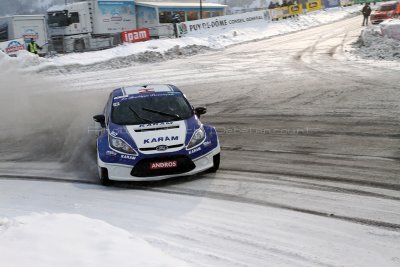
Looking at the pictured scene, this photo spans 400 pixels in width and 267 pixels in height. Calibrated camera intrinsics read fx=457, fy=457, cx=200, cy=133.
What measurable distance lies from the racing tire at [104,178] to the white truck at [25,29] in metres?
29.8

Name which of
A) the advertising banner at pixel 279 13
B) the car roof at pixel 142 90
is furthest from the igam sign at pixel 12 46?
the car roof at pixel 142 90

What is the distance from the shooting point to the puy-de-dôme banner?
3559cm

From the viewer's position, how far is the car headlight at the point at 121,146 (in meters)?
7.18

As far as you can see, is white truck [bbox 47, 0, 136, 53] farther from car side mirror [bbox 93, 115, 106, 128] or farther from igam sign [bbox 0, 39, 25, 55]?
car side mirror [bbox 93, 115, 106, 128]

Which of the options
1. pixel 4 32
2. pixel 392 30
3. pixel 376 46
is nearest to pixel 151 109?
pixel 392 30

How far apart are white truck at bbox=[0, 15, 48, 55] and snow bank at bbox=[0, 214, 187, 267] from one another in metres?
32.0

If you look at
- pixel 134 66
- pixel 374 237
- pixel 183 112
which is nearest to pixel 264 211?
pixel 374 237

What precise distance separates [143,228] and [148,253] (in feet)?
3.95

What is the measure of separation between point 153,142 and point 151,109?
1.10 m

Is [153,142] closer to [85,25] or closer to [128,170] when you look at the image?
[128,170]

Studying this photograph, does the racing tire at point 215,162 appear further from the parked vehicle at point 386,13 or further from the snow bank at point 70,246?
the parked vehicle at point 386,13

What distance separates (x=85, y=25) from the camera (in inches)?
1481

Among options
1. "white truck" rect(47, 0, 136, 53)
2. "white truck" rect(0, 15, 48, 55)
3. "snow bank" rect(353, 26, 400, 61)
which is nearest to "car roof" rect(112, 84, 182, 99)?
"snow bank" rect(353, 26, 400, 61)

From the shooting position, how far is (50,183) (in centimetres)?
780
